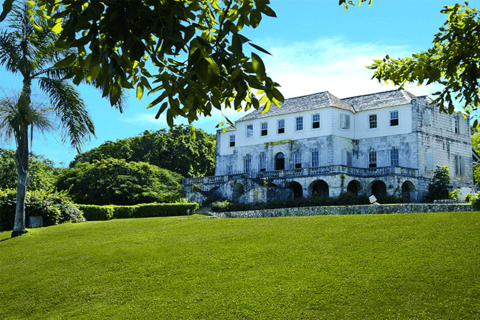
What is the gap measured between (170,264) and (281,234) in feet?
13.4

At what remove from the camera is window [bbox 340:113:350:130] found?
4203cm

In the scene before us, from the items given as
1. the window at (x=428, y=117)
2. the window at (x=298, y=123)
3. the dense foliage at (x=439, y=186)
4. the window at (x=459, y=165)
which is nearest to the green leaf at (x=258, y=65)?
the dense foliage at (x=439, y=186)

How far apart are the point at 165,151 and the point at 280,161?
17.1 m

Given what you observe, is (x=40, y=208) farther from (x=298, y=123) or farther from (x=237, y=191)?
(x=298, y=123)

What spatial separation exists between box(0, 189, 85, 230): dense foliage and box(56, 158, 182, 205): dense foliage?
1673 centimetres

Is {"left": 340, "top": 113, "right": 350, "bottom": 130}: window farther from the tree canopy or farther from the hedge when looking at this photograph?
the tree canopy

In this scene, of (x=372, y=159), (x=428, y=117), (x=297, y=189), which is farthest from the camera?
(x=372, y=159)

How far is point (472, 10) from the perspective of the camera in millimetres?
9883

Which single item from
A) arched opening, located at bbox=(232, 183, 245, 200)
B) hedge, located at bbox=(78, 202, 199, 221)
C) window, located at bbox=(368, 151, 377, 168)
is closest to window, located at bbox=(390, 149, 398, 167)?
window, located at bbox=(368, 151, 377, 168)

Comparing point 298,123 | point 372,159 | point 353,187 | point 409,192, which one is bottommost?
point 409,192

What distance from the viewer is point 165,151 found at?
187 ft

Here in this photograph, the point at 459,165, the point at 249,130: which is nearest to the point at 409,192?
the point at 459,165

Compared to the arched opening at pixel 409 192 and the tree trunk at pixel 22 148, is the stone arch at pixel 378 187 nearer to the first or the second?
the arched opening at pixel 409 192

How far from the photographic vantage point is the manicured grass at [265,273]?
927 cm
